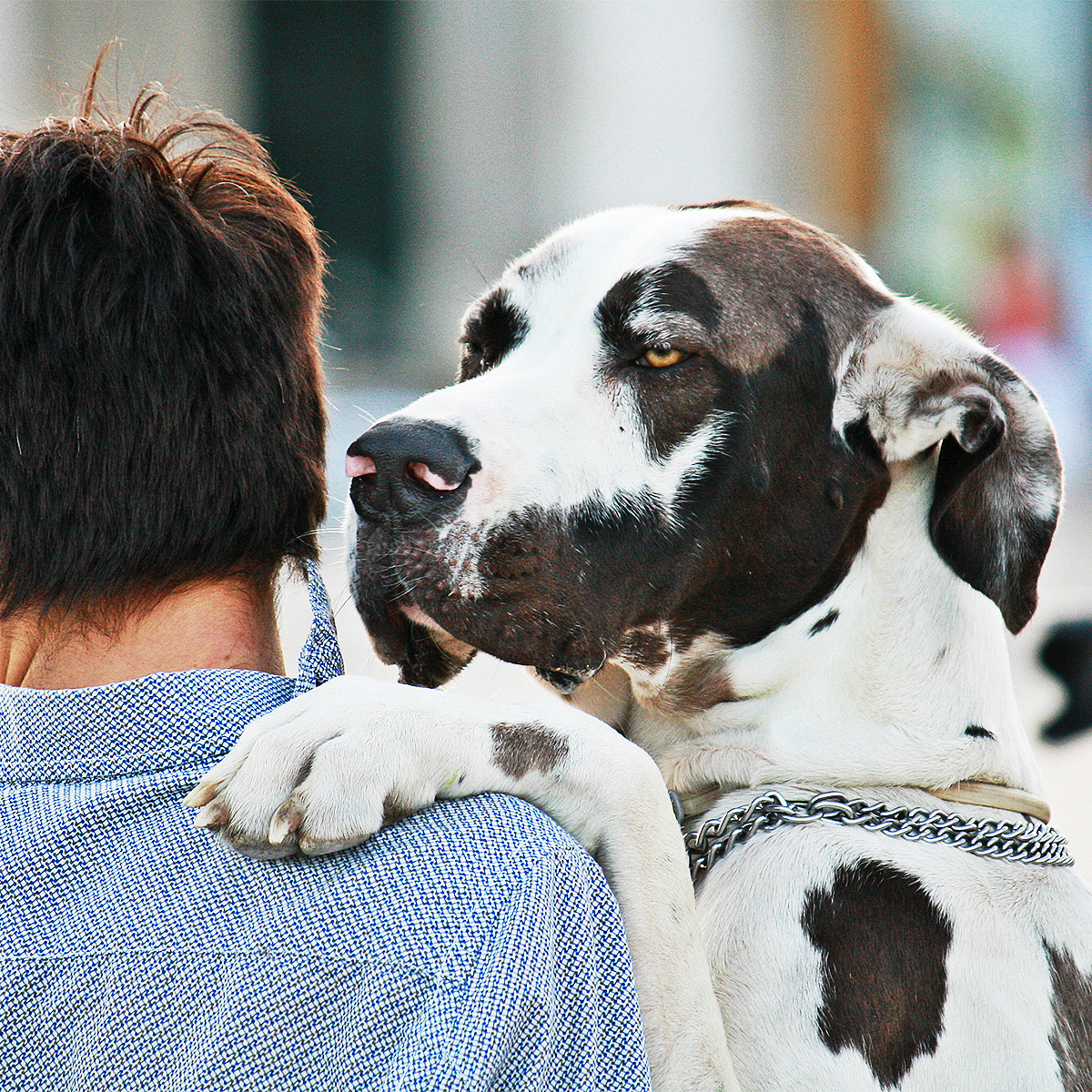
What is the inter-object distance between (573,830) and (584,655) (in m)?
0.49

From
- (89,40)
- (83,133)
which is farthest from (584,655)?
(89,40)

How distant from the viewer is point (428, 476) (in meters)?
2.00

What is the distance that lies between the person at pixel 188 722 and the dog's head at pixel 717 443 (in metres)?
0.43

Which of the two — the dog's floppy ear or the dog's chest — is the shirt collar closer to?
the dog's chest

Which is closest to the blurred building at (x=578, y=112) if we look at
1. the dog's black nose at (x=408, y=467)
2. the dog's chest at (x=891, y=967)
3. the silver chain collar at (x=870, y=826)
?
the dog's black nose at (x=408, y=467)

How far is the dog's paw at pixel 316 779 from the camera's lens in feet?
4.79

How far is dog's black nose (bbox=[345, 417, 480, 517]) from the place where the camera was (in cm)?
198

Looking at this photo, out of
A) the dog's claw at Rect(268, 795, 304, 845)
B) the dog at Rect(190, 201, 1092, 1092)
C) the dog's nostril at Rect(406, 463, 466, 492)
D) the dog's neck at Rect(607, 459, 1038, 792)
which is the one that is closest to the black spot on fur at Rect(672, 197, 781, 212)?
the dog at Rect(190, 201, 1092, 1092)

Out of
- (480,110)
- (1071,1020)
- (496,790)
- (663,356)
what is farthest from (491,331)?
(480,110)

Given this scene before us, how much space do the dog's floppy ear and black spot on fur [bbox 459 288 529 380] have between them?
0.64 m

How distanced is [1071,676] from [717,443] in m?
1.36

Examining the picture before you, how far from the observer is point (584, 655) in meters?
2.21

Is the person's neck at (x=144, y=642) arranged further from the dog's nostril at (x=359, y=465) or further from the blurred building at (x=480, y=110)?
the blurred building at (x=480, y=110)

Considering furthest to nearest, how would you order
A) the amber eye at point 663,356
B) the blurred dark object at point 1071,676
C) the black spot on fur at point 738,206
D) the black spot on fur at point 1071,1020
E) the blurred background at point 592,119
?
1. the blurred background at point 592,119
2. the blurred dark object at point 1071,676
3. the black spot on fur at point 738,206
4. the amber eye at point 663,356
5. the black spot on fur at point 1071,1020
